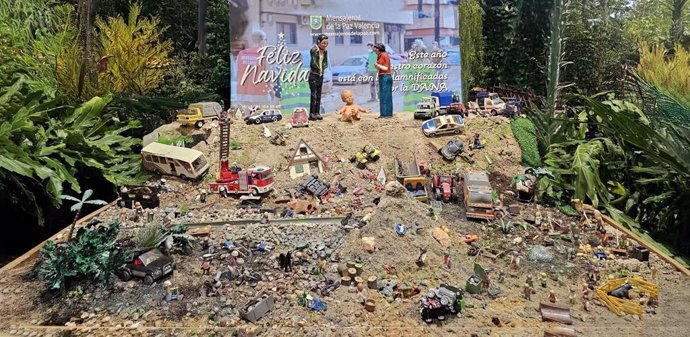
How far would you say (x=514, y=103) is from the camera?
9094 millimetres

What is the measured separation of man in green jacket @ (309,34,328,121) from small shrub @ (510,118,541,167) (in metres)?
3.27

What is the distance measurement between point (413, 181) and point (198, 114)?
12.2ft

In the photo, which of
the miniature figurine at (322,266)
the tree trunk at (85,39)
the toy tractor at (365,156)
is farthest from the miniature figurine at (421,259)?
the tree trunk at (85,39)

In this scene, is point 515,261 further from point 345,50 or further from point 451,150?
point 345,50

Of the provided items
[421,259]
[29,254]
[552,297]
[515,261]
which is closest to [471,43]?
[515,261]

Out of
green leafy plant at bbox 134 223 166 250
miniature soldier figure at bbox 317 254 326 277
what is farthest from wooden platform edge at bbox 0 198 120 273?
miniature soldier figure at bbox 317 254 326 277

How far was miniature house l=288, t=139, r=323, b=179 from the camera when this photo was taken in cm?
732

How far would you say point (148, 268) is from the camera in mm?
4660

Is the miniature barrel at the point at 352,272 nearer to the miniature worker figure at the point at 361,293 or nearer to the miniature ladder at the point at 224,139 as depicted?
the miniature worker figure at the point at 361,293

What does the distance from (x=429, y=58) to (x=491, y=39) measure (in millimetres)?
2641

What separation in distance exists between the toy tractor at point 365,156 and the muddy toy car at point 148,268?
339 centimetres

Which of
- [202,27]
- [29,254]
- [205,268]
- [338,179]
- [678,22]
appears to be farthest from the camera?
[678,22]

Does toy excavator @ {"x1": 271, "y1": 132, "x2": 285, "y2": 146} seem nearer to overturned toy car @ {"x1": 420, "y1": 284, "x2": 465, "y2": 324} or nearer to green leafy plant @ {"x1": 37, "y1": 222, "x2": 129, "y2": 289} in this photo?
green leafy plant @ {"x1": 37, "y1": 222, "x2": 129, "y2": 289}

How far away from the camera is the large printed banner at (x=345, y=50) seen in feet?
31.4
